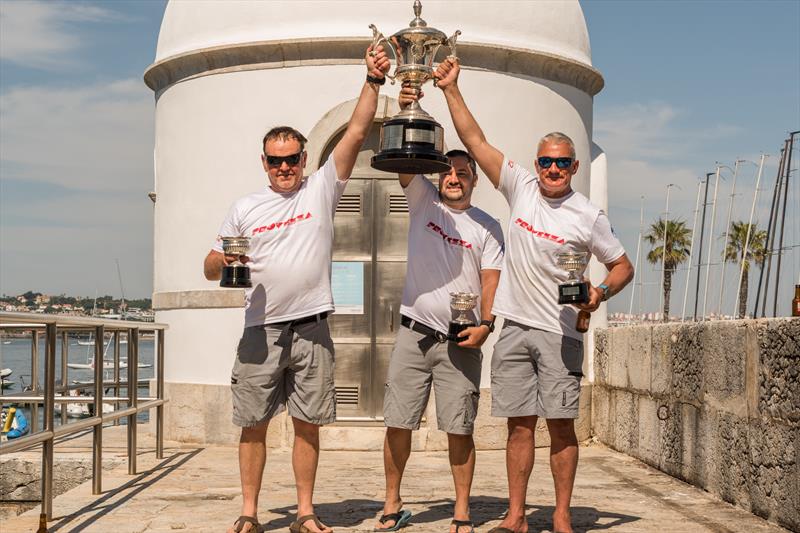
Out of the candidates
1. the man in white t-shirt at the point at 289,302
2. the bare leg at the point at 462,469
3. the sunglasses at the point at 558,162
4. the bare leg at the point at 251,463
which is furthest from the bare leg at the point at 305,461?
the sunglasses at the point at 558,162

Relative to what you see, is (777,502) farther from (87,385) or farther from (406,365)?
(87,385)

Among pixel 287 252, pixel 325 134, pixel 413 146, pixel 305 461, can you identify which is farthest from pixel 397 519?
pixel 325 134

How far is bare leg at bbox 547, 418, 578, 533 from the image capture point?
5625 millimetres

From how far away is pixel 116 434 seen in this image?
11.8m

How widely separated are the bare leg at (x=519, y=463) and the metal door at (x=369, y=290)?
4637mm

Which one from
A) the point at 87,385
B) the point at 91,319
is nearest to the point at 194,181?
the point at 87,385

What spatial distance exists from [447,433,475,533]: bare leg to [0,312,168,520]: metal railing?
2.16 meters

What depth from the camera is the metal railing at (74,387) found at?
583cm

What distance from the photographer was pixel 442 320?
19.2ft

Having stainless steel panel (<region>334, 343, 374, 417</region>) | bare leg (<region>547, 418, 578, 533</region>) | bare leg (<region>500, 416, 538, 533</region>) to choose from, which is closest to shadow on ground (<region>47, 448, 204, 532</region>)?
stainless steel panel (<region>334, 343, 374, 417</region>)

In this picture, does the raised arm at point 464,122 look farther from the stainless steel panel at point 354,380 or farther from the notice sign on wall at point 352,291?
the stainless steel panel at point 354,380

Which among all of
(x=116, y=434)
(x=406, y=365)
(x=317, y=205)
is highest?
(x=317, y=205)

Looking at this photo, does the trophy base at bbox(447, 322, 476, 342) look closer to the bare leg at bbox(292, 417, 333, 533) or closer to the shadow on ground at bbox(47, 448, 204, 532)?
the bare leg at bbox(292, 417, 333, 533)

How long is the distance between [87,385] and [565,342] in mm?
5793
